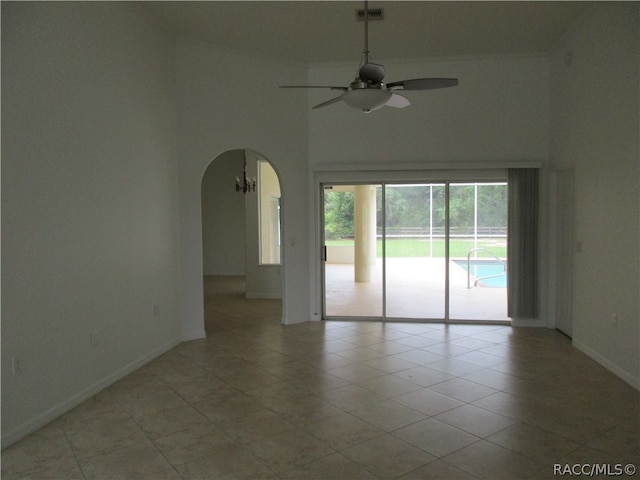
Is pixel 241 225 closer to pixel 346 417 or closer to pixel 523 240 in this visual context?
pixel 523 240

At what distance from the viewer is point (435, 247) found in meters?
7.59

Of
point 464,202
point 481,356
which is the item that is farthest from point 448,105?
point 481,356

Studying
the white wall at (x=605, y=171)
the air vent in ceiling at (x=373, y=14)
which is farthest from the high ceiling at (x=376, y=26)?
the white wall at (x=605, y=171)

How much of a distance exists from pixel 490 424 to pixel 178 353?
3.71 meters

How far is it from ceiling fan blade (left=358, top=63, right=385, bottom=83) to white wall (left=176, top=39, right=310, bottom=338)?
10.9 ft

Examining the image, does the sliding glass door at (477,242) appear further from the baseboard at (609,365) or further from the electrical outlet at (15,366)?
the electrical outlet at (15,366)

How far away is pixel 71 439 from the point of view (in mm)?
3674

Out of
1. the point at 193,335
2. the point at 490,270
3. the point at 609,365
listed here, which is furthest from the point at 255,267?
the point at 609,365

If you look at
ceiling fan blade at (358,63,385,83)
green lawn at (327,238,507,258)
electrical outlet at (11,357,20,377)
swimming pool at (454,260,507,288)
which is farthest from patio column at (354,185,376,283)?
electrical outlet at (11,357,20,377)

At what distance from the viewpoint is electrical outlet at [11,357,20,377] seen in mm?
3594

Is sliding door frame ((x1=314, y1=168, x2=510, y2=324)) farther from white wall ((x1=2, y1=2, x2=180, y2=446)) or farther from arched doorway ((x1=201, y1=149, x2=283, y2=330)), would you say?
white wall ((x1=2, y1=2, x2=180, y2=446))

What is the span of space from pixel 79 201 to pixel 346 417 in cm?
294

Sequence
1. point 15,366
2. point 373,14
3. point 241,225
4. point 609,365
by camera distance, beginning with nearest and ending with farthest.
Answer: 1. point 15,366
2. point 609,365
3. point 373,14
4. point 241,225

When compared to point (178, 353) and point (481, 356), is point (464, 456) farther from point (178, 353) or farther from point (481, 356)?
point (178, 353)
